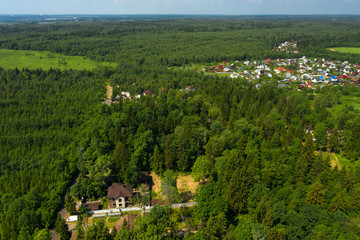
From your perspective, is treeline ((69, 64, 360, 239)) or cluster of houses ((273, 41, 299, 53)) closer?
treeline ((69, 64, 360, 239))

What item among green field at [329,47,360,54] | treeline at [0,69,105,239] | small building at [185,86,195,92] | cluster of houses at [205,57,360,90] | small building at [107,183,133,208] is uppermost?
green field at [329,47,360,54]

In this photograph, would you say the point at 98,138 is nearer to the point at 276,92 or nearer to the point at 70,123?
the point at 70,123

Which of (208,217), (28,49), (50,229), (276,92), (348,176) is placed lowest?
(50,229)

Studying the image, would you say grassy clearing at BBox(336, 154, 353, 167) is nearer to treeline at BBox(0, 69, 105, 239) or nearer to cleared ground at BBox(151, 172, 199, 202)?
cleared ground at BBox(151, 172, 199, 202)

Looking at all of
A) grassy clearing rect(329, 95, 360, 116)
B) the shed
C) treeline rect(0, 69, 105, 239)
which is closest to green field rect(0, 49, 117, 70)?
treeline rect(0, 69, 105, 239)

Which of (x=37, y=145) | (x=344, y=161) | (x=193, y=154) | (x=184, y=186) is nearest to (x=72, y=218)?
(x=184, y=186)

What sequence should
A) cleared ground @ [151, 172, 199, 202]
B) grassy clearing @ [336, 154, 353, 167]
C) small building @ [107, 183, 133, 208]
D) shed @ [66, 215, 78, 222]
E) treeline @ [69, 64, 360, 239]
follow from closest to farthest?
treeline @ [69, 64, 360, 239] → shed @ [66, 215, 78, 222] → small building @ [107, 183, 133, 208] → cleared ground @ [151, 172, 199, 202] → grassy clearing @ [336, 154, 353, 167]

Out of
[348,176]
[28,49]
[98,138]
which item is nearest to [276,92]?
[348,176]
